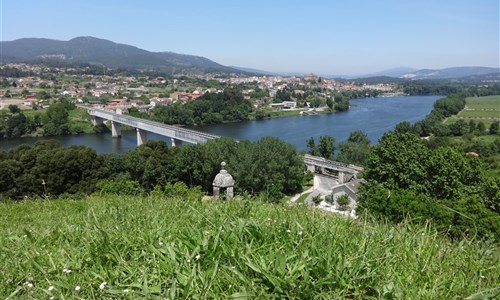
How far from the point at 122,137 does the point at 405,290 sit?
40812 millimetres

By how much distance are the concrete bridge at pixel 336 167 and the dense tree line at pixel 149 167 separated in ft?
12.5

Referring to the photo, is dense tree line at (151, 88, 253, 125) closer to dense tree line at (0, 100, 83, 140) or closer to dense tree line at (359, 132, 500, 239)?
dense tree line at (0, 100, 83, 140)

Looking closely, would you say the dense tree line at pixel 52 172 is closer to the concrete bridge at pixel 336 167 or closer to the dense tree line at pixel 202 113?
the concrete bridge at pixel 336 167

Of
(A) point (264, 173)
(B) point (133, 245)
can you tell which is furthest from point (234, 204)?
(A) point (264, 173)

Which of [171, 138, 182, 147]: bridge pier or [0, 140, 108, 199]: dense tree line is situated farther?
[171, 138, 182, 147]: bridge pier

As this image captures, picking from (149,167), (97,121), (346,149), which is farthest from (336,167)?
(97,121)

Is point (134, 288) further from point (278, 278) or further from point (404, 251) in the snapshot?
point (404, 251)

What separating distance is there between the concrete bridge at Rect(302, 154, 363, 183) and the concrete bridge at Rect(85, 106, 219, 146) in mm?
6663

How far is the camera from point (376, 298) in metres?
1.62

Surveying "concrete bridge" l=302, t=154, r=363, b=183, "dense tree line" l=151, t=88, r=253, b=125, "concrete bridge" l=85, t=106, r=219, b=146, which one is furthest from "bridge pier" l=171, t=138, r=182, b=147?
"dense tree line" l=151, t=88, r=253, b=125

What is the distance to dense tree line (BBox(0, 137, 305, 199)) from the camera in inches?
639

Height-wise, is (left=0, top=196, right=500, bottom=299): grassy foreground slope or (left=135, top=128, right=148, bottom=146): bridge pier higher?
(left=0, top=196, right=500, bottom=299): grassy foreground slope

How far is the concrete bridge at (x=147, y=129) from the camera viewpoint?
30359mm

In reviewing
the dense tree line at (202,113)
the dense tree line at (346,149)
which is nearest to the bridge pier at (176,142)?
the dense tree line at (346,149)
